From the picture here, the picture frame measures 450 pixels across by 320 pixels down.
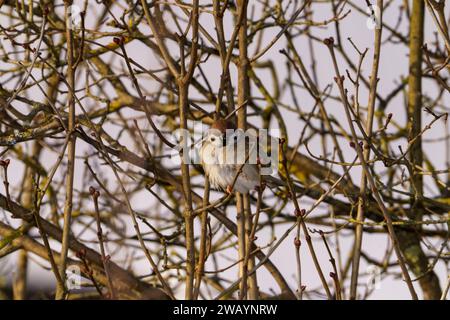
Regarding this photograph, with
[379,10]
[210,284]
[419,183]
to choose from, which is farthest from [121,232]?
[419,183]

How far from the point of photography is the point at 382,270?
6227mm

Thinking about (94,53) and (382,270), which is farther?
(382,270)

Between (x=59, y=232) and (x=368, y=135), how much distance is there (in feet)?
6.78

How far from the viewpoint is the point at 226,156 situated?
5.12 meters

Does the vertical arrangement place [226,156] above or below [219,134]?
below

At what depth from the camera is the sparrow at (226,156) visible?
5004mm

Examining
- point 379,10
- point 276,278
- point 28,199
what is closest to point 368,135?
point 379,10

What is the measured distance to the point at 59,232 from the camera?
4961 millimetres

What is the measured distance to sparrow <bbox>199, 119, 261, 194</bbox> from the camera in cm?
500

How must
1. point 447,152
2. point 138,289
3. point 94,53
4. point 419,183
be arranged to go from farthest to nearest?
1. point 447,152
2. point 419,183
3. point 94,53
4. point 138,289

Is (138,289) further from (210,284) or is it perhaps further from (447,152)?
(447,152)
